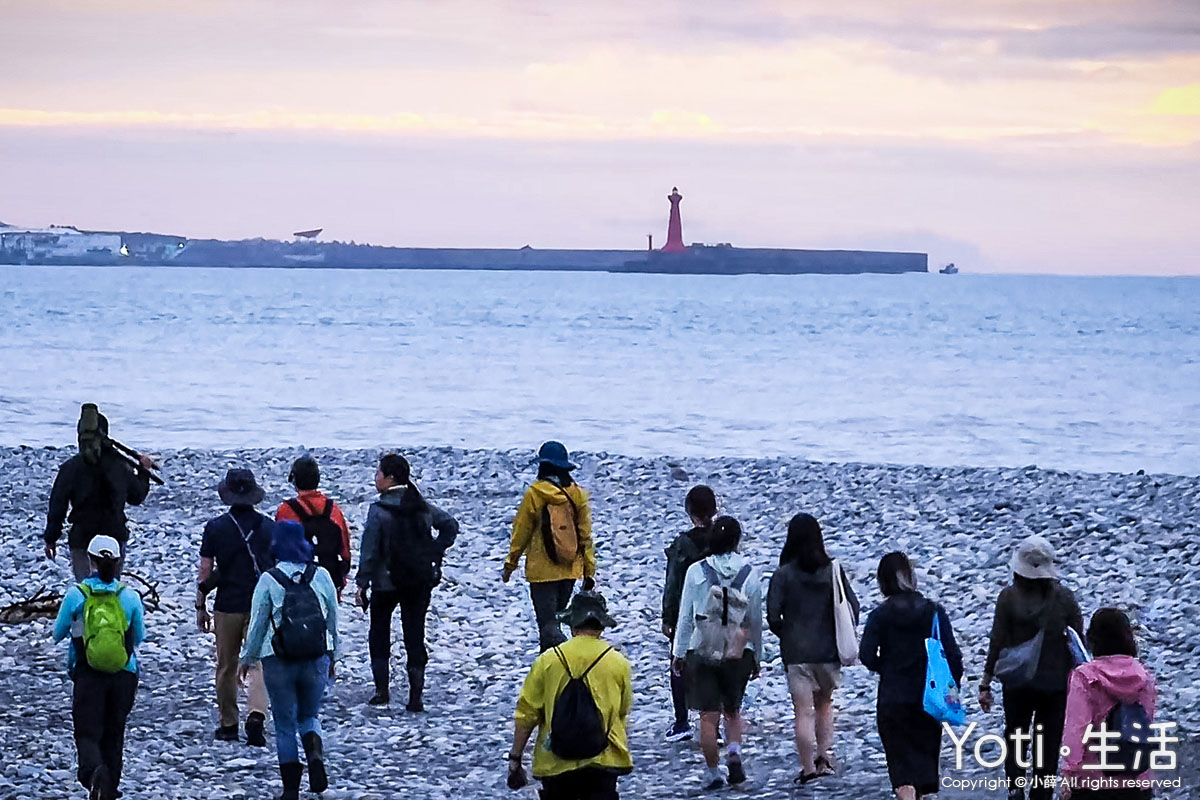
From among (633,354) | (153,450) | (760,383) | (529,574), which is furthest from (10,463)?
(633,354)

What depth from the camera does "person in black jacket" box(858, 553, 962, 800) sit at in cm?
Result: 780

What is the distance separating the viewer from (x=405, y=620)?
11.1 m

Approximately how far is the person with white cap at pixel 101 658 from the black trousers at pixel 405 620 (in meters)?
2.52

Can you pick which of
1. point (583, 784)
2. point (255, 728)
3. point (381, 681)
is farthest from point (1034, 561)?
point (381, 681)

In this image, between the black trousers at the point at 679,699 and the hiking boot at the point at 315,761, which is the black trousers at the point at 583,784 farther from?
the black trousers at the point at 679,699

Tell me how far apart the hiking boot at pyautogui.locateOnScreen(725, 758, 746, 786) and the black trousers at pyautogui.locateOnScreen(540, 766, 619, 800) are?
8.37ft

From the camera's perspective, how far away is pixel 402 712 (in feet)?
37.9

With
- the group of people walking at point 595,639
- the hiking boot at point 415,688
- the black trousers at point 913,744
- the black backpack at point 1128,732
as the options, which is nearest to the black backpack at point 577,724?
the group of people walking at point 595,639

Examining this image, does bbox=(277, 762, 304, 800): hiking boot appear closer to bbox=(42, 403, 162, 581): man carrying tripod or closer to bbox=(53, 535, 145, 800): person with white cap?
bbox=(53, 535, 145, 800): person with white cap

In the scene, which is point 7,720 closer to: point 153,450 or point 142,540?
point 142,540

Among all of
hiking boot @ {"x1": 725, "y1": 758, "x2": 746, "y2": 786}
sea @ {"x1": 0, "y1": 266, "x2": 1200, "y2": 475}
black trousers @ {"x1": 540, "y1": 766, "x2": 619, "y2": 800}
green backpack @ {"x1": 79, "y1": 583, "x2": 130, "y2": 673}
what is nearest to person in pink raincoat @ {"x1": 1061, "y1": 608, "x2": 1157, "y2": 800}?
black trousers @ {"x1": 540, "y1": 766, "x2": 619, "y2": 800}

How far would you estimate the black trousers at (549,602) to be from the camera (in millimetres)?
10688

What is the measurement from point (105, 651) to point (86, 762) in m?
0.65

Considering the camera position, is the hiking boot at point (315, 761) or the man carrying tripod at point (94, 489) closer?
the hiking boot at point (315, 761)
